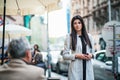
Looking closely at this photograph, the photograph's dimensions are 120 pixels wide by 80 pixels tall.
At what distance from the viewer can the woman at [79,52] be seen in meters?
5.32

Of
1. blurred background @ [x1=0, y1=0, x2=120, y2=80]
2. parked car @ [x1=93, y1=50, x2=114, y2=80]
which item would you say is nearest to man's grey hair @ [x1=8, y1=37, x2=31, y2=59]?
parked car @ [x1=93, y1=50, x2=114, y2=80]

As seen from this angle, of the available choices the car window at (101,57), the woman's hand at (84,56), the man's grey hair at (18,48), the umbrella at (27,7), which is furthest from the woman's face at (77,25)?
the car window at (101,57)

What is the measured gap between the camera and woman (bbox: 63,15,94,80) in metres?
5.32

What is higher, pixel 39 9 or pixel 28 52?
pixel 39 9

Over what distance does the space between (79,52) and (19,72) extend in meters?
2.05

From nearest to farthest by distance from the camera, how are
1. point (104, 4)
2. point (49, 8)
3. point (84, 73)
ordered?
point (84, 73) < point (49, 8) < point (104, 4)

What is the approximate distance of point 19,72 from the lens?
343 centimetres

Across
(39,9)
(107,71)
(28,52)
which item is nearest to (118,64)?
(107,71)

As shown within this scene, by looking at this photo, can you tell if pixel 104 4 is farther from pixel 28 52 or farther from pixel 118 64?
pixel 28 52

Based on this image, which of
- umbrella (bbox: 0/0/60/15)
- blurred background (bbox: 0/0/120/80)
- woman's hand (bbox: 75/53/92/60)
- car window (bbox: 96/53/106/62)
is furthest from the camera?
blurred background (bbox: 0/0/120/80)

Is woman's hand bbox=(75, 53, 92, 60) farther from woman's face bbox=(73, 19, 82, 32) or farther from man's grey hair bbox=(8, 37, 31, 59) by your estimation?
man's grey hair bbox=(8, 37, 31, 59)

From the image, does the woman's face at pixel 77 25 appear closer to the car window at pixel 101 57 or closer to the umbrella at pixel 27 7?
the umbrella at pixel 27 7

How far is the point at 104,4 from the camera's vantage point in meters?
37.5

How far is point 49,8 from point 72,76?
635cm
